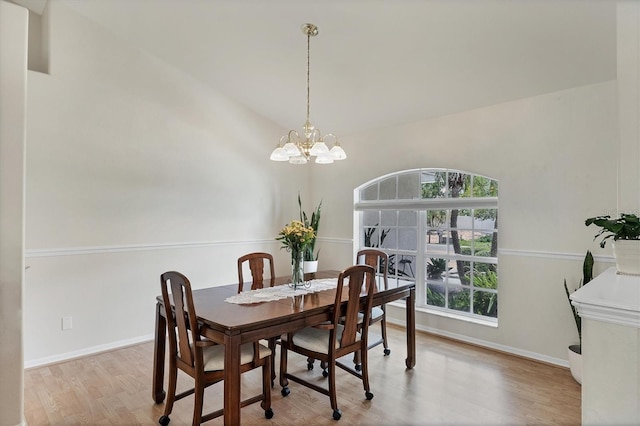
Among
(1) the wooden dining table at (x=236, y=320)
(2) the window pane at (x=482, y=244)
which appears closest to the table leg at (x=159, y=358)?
(1) the wooden dining table at (x=236, y=320)

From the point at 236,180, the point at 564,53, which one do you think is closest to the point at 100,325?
the point at 236,180

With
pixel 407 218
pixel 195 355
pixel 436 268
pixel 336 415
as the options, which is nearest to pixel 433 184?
pixel 407 218

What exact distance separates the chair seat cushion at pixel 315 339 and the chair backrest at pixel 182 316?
79 centimetres

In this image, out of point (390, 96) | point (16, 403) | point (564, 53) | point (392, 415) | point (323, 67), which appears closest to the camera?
point (16, 403)

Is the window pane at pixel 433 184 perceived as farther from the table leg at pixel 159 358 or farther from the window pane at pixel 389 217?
the table leg at pixel 159 358

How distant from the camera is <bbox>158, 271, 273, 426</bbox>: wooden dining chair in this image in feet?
7.28

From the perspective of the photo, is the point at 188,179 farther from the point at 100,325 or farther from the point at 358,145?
the point at 358,145

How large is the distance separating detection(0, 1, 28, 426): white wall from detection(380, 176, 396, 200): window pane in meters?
3.74

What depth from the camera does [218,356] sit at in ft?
7.68

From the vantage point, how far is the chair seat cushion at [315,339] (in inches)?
106

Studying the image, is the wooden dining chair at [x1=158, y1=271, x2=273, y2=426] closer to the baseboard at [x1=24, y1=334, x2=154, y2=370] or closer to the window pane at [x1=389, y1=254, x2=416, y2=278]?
the baseboard at [x1=24, y1=334, x2=154, y2=370]

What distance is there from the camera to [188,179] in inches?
177

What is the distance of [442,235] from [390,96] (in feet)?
5.56

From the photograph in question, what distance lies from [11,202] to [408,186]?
12.5ft
